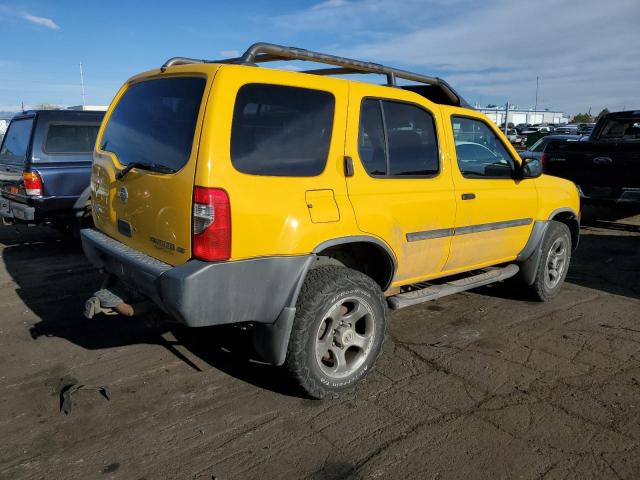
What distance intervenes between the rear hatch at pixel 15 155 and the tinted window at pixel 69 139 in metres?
0.24

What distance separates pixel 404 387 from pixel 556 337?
5.55 feet

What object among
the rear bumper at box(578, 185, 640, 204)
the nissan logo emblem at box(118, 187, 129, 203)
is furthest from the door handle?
the rear bumper at box(578, 185, 640, 204)

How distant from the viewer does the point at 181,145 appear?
2965 mm

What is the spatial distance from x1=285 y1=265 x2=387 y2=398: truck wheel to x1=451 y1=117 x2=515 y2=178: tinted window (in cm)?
148

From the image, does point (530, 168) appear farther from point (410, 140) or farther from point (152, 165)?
point (152, 165)

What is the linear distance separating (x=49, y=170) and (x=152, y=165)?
4.47 metres

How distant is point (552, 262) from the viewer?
5344 millimetres

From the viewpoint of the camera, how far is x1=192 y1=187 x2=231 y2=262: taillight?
109 inches

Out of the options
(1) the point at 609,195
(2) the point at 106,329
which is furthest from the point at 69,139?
(1) the point at 609,195

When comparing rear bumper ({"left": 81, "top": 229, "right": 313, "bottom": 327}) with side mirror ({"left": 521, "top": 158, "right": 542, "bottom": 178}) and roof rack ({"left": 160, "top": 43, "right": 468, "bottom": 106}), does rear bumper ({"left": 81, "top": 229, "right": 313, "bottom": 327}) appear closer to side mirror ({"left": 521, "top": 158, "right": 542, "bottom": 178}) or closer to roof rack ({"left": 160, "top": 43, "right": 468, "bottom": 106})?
roof rack ({"left": 160, "top": 43, "right": 468, "bottom": 106})

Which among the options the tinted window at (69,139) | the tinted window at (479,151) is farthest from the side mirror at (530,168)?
the tinted window at (69,139)

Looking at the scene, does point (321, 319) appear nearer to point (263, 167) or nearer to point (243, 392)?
point (243, 392)

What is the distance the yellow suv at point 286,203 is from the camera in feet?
9.31

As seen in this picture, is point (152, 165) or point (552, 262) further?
point (552, 262)
